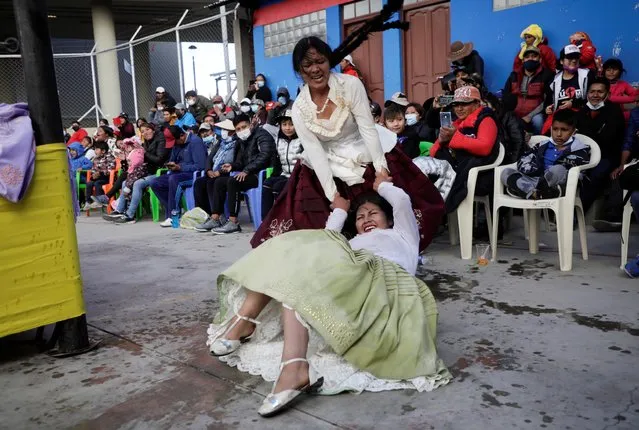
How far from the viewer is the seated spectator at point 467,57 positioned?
714cm

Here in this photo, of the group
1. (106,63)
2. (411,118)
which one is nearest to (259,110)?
(411,118)

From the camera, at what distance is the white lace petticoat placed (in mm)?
2146

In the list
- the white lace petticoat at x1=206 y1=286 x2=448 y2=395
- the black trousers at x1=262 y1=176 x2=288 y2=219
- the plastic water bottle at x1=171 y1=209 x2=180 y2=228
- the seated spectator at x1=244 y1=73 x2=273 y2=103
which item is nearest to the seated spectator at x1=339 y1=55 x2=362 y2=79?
the seated spectator at x1=244 y1=73 x2=273 y2=103

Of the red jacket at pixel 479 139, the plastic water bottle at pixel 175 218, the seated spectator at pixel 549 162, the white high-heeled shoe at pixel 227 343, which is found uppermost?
the red jacket at pixel 479 139

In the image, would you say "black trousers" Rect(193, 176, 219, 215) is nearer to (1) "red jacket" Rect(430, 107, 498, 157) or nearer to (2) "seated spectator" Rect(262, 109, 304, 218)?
(2) "seated spectator" Rect(262, 109, 304, 218)

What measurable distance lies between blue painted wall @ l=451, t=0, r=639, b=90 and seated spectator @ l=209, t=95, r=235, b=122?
11.7 ft

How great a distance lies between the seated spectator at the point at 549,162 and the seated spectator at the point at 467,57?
3.03 meters

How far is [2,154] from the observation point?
2406mm

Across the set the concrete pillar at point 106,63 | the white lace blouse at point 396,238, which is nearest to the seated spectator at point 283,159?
the white lace blouse at point 396,238

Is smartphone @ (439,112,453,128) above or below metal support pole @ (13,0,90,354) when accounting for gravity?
below

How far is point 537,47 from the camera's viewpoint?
6676 millimetres

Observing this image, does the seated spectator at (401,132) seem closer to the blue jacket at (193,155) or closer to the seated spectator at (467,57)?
the seated spectator at (467,57)

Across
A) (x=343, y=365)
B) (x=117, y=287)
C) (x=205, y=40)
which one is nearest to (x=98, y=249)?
(x=117, y=287)

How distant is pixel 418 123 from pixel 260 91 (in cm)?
516
